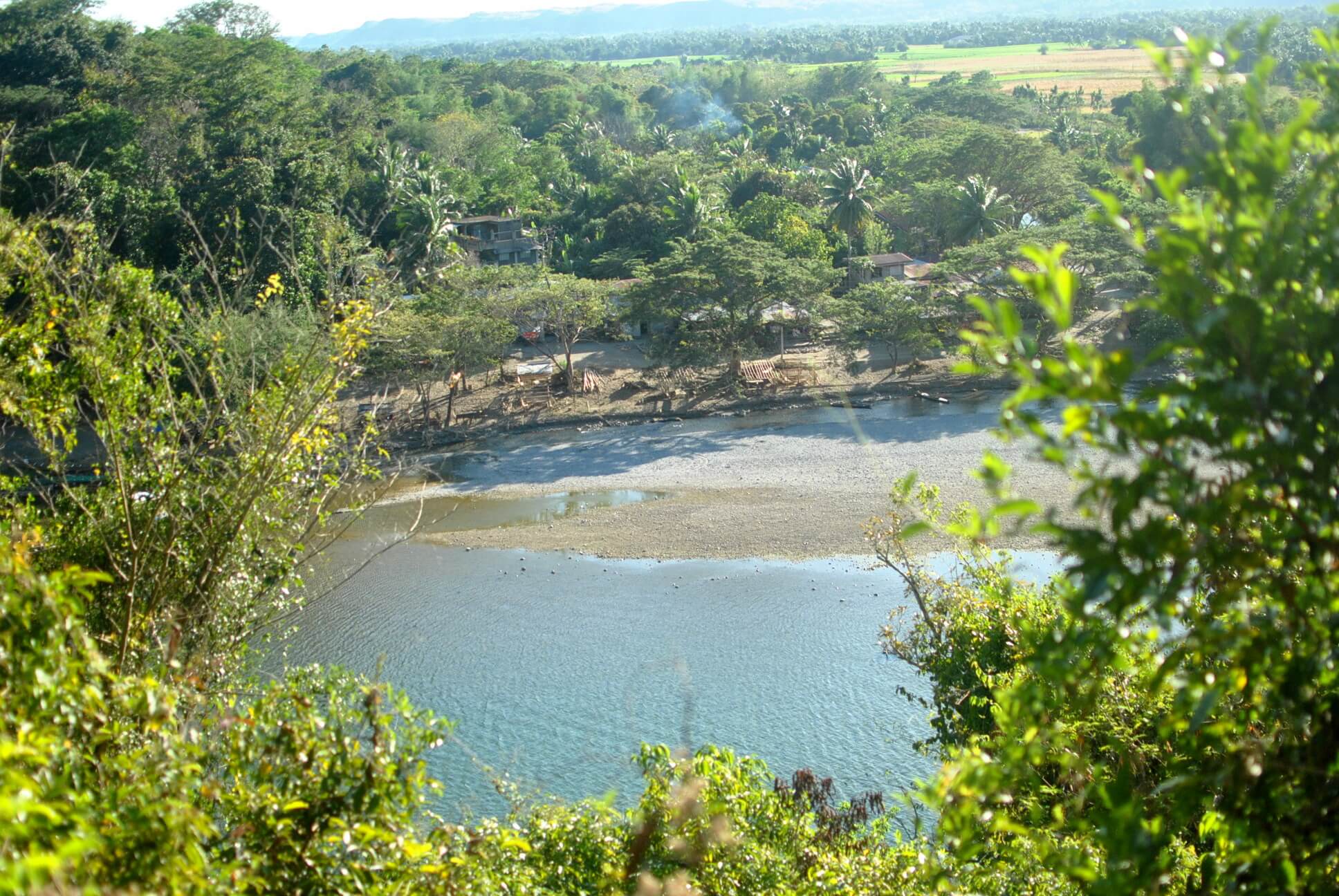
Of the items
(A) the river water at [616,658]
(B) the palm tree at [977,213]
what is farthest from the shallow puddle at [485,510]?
(B) the palm tree at [977,213]

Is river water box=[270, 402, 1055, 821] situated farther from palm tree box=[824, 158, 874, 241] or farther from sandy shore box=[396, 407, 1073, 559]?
palm tree box=[824, 158, 874, 241]

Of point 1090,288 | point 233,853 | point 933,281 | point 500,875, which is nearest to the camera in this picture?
point 233,853

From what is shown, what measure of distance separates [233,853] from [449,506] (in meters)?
16.8

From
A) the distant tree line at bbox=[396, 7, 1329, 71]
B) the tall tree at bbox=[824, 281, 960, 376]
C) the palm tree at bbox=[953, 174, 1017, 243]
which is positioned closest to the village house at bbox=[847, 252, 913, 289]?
the palm tree at bbox=[953, 174, 1017, 243]

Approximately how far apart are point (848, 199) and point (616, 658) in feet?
77.7

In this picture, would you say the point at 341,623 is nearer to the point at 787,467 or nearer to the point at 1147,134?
the point at 787,467

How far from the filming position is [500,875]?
450cm

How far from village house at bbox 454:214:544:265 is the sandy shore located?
13.5 metres

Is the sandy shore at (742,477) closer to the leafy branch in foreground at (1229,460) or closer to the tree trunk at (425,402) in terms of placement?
the tree trunk at (425,402)

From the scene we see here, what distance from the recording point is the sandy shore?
17.7 m

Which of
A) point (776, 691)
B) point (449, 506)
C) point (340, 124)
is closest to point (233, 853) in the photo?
point (776, 691)

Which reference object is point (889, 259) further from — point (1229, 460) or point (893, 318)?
point (1229, 460)

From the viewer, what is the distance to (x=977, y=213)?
3091 cm

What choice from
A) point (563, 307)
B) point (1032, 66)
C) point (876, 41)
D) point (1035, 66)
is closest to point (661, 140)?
point (563, 307)
